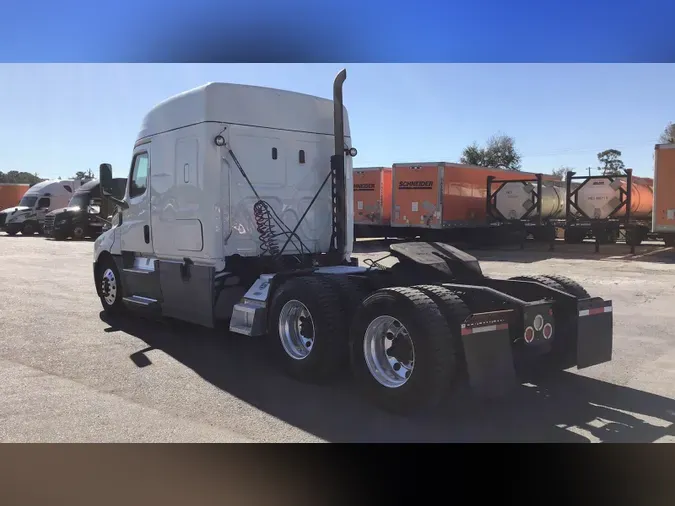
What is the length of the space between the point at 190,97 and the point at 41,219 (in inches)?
1263

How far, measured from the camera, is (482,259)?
20.6 meters

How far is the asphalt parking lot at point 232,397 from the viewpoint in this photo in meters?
4.60

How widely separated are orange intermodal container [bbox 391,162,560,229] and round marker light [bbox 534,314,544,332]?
60.4 feet

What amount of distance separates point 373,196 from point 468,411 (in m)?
22.1

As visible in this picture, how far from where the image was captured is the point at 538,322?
5.26 meters

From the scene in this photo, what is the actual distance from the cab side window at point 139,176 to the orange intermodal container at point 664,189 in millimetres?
18201

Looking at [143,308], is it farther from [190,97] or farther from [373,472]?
[373,472]

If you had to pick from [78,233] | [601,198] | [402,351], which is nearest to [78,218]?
[78,233]

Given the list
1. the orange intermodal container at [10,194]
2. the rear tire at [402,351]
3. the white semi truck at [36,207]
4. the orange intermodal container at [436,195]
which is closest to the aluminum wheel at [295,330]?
the rear tire at [402,351]

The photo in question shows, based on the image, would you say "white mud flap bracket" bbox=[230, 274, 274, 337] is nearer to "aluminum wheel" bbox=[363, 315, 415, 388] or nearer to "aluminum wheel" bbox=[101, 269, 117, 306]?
"aluminum wheel" bbox=[363, 315, 415, 388]

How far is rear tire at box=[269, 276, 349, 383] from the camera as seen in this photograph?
18.4 feet

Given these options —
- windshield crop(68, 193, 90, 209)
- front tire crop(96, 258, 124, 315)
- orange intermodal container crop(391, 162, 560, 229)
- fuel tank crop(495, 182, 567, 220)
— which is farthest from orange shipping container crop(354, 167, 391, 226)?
front tire crop(96, 258, 124, 315)

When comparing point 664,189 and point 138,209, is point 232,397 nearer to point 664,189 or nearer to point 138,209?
point 138,209

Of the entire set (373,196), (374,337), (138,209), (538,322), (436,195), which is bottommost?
(374,337)
